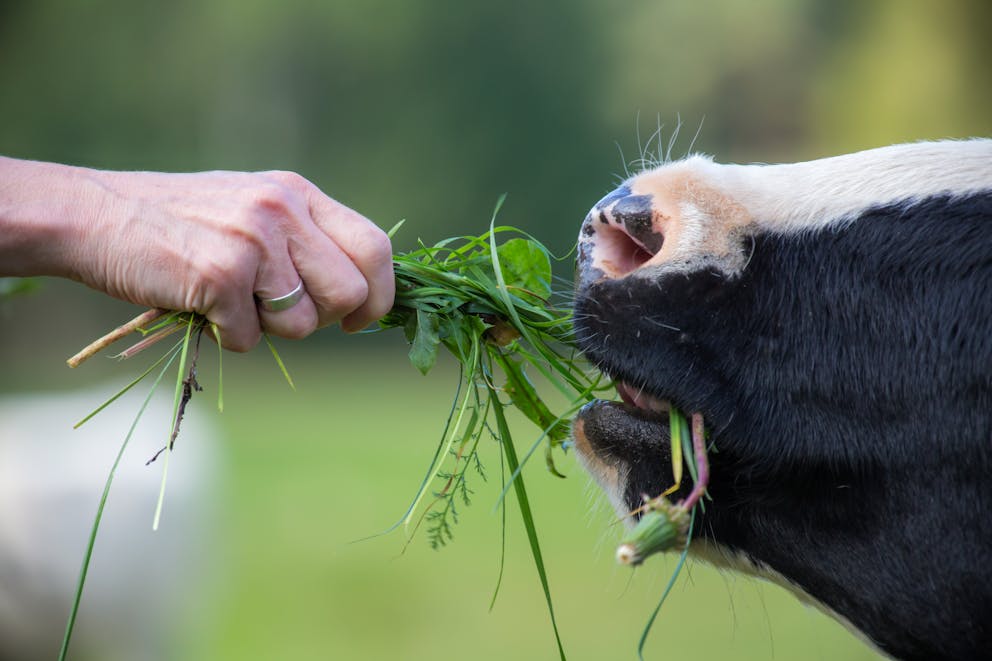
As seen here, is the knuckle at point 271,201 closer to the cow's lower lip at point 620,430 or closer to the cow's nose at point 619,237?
the cow's nose at point 619,237

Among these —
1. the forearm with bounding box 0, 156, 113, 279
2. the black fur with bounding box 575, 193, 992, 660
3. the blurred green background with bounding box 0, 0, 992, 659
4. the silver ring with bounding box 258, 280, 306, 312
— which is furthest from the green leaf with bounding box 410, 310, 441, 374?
the blurred green background with bounding box 0, 0, 992, 659

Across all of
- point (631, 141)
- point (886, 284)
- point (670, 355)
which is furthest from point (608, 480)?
point (631, 141)

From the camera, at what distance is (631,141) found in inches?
680

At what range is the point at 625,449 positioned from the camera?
1.96 meters

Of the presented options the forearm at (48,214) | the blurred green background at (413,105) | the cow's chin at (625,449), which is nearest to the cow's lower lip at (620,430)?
the cow's chin at (625,449)

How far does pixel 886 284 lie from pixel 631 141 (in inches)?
618

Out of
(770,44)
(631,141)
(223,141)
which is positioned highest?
(770,44)

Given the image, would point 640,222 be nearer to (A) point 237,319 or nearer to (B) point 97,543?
(A) point 237,319

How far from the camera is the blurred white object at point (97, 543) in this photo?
182 inches

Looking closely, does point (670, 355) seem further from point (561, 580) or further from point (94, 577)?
point (561, 580)

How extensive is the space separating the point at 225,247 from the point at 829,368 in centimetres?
98

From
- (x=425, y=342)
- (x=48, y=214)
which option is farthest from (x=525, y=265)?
(x=48, y=214)

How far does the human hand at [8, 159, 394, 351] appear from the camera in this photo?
74.2 inches

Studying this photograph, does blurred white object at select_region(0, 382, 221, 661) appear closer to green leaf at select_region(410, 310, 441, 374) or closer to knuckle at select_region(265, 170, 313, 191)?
green leaf at select_region(410, 310, 441, 374)
